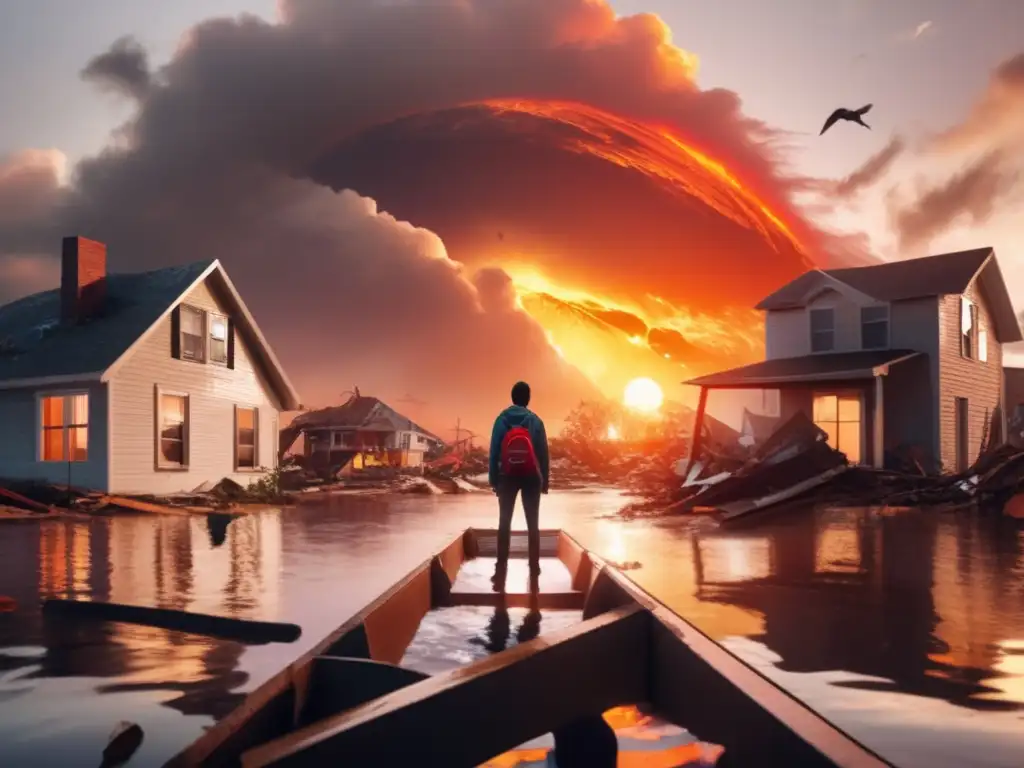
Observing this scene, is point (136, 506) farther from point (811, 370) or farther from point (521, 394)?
point (811, 370)

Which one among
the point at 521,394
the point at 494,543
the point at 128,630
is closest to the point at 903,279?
the point at 494,543

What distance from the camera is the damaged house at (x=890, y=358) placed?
1025 inches

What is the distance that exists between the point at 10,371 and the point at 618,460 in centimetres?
3778

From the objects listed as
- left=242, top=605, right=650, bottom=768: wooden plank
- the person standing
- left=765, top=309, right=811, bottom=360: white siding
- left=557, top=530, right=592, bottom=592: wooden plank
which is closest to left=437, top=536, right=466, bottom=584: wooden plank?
the person standing

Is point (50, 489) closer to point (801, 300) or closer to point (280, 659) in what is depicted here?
point (280, 659)

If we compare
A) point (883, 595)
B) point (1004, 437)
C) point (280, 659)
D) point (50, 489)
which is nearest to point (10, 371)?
point (50, 489)

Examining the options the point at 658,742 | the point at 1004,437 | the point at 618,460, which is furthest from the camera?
the point at 618,460

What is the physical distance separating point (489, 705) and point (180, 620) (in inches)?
182

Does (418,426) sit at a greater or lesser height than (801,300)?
lesser

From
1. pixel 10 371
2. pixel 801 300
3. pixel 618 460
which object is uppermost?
pixel 801 300

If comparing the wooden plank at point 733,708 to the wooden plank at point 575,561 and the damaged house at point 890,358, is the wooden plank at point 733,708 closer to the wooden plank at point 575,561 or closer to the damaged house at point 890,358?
the wooden plank at point 575,561

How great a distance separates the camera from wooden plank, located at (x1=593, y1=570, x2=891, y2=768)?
8.23 feet

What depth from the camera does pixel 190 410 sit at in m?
25.4

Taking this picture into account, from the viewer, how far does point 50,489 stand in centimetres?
2170
